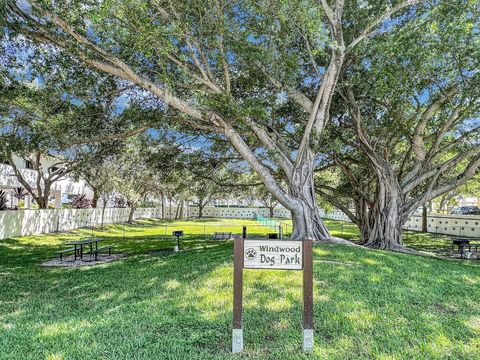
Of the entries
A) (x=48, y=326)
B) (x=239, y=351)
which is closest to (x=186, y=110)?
(x=48, y=326)

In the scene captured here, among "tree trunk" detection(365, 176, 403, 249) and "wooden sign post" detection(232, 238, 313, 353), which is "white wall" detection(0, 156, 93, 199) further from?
"wooden sign post" detection(232, 238, 313, 353)

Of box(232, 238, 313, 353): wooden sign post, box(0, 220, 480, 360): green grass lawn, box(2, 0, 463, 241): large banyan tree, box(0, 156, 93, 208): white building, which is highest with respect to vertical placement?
box(2, 0, 463, 241): large banyan tree

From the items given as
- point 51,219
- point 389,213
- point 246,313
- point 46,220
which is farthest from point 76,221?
point 246,313

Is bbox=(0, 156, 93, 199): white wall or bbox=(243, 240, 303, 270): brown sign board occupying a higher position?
bbox=(0, 156, 93, 199): white wall

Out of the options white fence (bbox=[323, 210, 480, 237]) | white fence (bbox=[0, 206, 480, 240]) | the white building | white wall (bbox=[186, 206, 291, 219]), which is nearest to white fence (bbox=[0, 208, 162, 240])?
white fence (bbox=[0, 206, 480, 240])

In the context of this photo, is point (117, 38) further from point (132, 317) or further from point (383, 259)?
point (383, 259)

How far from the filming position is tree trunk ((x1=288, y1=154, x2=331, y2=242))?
9.92 metres

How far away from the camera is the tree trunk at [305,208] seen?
992 cm

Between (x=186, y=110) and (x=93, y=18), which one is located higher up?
(x=93, y=18)

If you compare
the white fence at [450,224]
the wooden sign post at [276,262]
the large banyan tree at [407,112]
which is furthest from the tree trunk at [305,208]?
the white fence at [450,224]

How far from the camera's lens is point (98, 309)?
5145 mm

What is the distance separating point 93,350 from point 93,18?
5.70 meters

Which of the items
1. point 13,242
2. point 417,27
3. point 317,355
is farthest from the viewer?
point 13,242

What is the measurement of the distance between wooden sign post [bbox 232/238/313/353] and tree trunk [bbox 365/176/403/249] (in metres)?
10.0
